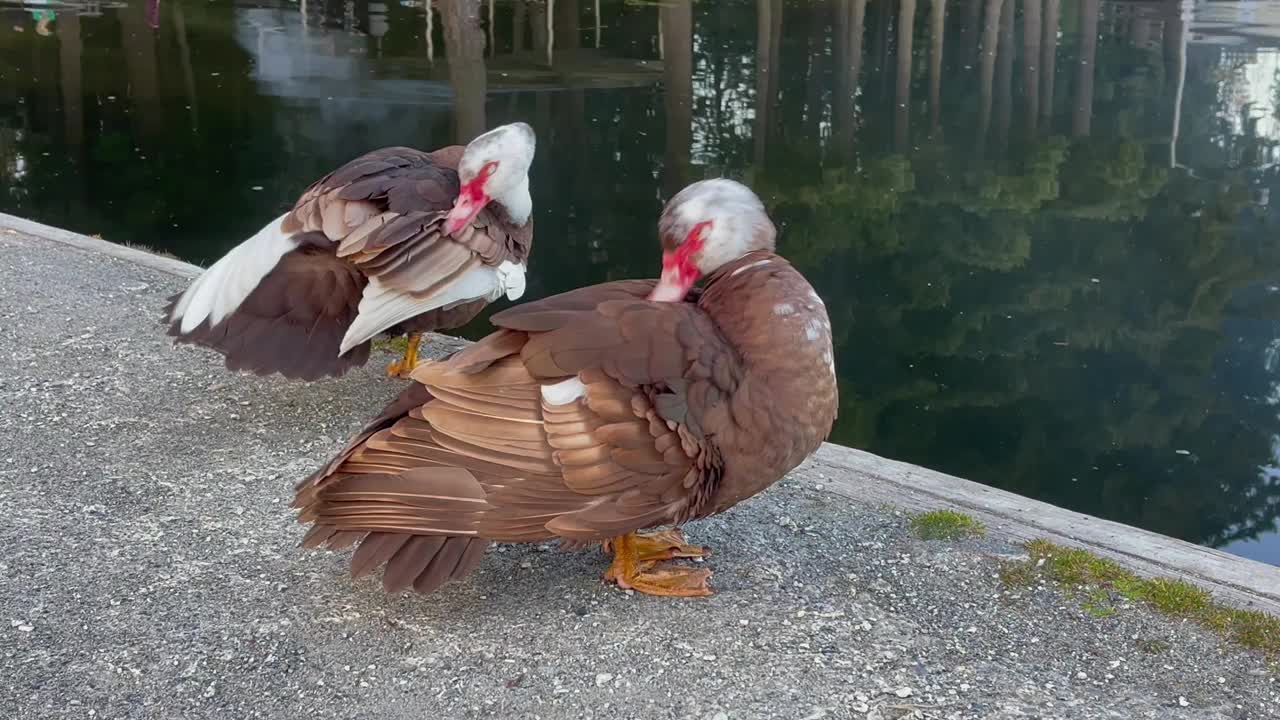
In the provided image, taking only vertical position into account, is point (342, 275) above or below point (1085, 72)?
below

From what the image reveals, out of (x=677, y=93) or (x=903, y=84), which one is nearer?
(x=677, y=93)

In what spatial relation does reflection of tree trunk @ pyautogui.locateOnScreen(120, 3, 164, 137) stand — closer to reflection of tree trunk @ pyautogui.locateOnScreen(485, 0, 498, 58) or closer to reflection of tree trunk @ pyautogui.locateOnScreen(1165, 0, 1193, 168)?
reflection of tree trunk @ pyautogui.locateOnScreen(485, 0, 498, 58)

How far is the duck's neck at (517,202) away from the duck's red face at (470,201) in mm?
99

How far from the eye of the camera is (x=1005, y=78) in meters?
18.4

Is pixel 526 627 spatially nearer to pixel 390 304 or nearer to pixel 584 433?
pixel 584 433

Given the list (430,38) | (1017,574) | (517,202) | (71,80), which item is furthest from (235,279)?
(430,38)

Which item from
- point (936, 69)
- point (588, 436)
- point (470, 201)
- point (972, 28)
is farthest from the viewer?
point (972, 28)

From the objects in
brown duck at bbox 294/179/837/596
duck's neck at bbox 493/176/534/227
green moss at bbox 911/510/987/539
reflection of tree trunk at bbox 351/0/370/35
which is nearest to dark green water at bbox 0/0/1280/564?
reflection of tree trunk at bbox 351/0/370/35

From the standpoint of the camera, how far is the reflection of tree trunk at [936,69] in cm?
1554

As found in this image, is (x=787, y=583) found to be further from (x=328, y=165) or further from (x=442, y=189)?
(x=328, y=165)

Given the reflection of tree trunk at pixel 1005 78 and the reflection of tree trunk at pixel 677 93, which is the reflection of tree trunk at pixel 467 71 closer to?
the reflection of tree trunk at pixel 677 93

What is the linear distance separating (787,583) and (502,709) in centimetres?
107

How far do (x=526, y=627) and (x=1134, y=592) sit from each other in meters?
1.89

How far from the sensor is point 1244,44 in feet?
69.1
